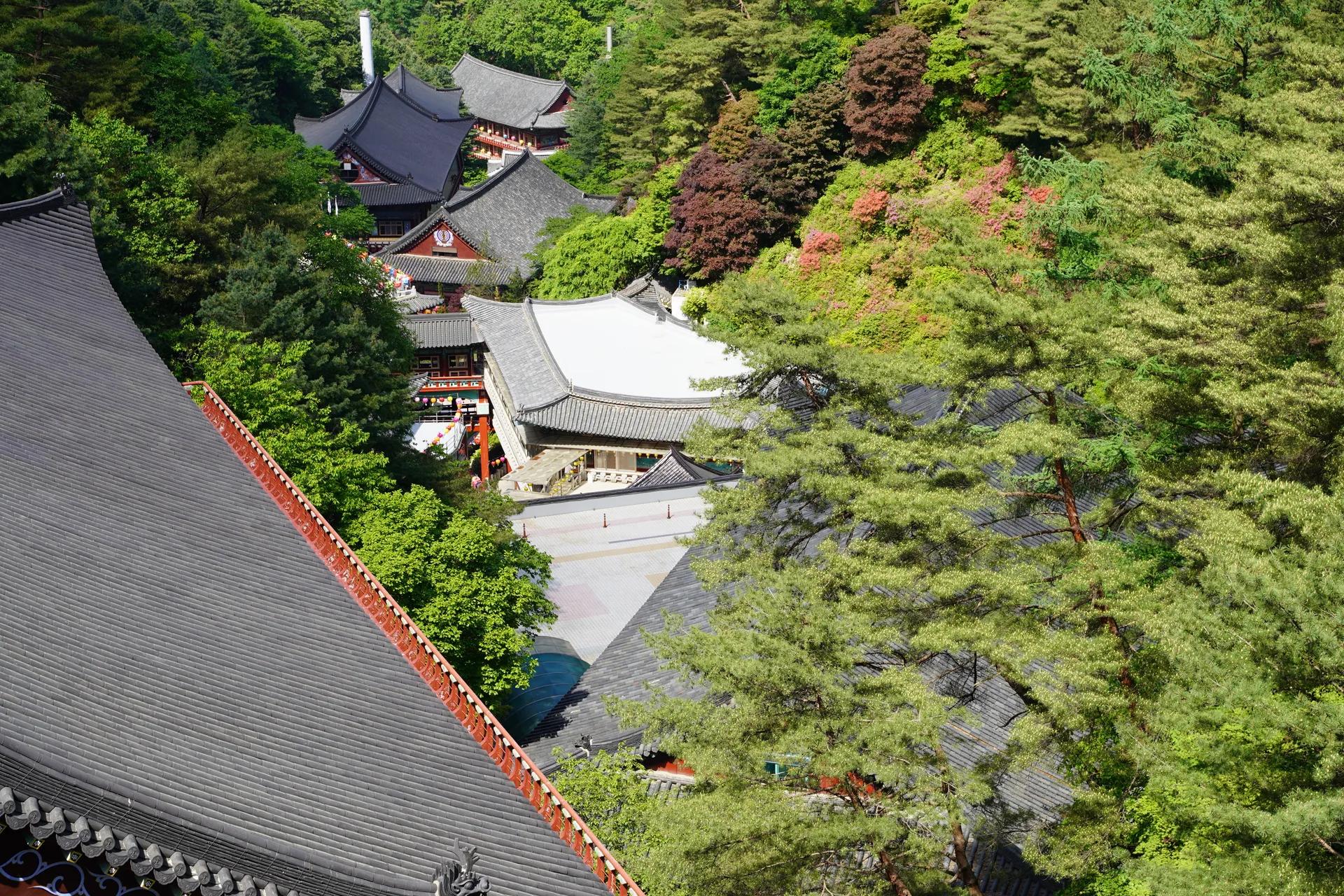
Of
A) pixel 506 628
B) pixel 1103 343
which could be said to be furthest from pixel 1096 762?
pixel 506 628

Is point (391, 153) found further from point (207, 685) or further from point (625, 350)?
point (207, 685)

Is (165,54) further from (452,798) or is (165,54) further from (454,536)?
(452,798)

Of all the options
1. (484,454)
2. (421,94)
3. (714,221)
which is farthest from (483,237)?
(421,94)

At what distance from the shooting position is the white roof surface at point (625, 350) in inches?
1387

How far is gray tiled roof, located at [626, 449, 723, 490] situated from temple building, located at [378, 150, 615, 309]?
18691mm

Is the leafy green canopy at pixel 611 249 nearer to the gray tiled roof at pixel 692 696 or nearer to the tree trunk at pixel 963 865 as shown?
the gray tiled roof at pixel 692 696

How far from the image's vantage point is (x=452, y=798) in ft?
22.8

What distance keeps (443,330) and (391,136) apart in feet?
74.0

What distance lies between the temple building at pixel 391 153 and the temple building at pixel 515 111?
418 inches

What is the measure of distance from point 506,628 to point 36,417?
8.03 metres

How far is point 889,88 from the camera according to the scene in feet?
107

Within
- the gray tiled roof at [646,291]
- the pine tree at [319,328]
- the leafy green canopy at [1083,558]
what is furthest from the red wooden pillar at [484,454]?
the leafy green canopy at [1083,558]

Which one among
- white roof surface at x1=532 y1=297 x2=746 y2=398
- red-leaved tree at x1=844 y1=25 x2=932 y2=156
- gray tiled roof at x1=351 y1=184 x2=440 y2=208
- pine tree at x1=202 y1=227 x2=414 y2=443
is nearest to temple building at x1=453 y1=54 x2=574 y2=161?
gray tiled roof at x1=351 y1=184 x2=440 y2=208

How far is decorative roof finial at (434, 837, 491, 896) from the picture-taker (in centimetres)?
522
